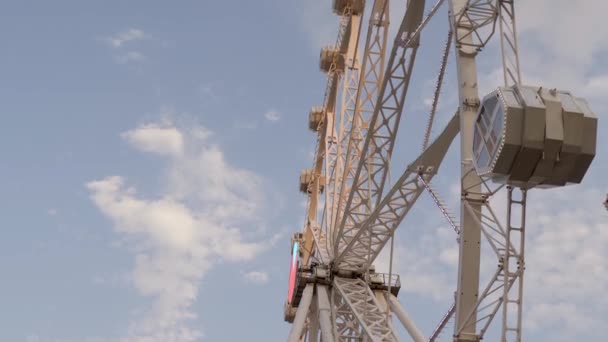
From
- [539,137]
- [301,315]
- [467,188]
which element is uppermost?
[301,315]

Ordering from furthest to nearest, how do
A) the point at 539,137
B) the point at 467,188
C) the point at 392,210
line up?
the point at 392,210 < the point at 467,188 < the point at 539,137

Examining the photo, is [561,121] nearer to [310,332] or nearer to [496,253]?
[496,253]

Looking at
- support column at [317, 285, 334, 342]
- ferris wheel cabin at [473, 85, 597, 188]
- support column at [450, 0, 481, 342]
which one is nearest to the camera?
ferris wheel cabin at [473, 85, 597, 188]

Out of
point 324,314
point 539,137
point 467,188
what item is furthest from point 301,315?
point 539,137

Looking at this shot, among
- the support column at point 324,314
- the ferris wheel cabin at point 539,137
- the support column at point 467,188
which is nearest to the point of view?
the ferris wheel cabin at point 539,137

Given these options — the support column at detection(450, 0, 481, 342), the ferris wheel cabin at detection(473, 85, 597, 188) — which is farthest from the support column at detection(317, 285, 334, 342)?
the ferris wheel cabin at detection(473, 85, 597, 188)

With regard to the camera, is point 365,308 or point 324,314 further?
point 324,314

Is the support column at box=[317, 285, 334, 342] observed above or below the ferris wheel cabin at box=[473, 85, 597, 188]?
above

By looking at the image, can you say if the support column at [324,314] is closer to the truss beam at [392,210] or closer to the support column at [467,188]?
the truss beam at [392,210]

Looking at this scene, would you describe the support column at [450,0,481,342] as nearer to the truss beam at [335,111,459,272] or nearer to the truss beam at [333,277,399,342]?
the truss beam at [335,111,459,272]

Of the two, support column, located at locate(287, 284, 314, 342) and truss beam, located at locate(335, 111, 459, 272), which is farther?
support column, located at locate(287, 284, 314, 342)

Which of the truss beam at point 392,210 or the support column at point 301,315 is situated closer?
the truss beam at point 392,210

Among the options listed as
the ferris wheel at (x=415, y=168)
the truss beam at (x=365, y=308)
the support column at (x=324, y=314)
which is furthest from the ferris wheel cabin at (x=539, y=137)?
the support column at (x=324, y=314)

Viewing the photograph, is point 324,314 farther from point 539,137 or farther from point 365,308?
point 539,137
